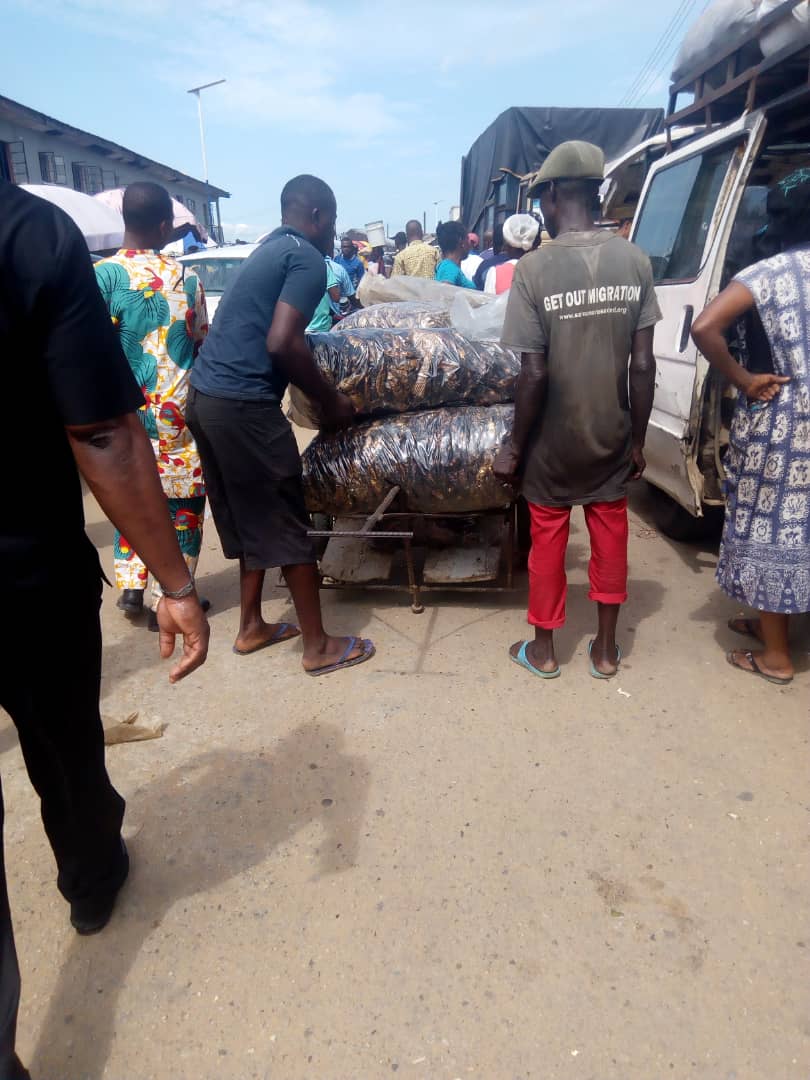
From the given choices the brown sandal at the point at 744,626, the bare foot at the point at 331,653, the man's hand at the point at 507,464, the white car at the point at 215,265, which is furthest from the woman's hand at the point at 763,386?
the white car at the point at 215,265

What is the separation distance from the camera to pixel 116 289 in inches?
120

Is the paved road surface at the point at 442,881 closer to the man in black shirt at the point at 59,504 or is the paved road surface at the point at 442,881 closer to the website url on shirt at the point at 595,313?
the man in black shirt at the point at 59,504

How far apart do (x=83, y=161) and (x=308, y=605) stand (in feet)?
70.9

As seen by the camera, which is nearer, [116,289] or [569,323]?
[569,323]

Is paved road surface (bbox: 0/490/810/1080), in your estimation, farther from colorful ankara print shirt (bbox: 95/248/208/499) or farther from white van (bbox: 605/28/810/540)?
white van (bbox: 605/28/810/540)

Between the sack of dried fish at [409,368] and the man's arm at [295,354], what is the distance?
20cm

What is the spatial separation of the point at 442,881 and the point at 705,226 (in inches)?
130

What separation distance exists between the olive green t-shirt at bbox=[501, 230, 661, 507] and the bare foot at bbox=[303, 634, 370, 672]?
112cm

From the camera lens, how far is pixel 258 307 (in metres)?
2.74

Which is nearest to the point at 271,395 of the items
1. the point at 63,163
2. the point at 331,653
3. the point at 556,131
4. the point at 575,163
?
the point at 331,653

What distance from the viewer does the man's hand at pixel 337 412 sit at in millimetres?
3072

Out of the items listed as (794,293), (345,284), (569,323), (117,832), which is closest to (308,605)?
(117,832)

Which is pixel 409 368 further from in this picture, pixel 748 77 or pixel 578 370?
pixel 748 77

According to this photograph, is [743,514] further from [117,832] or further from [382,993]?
[117,832]
